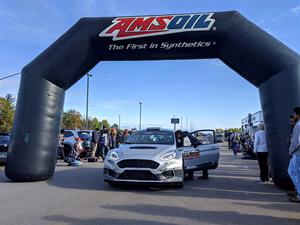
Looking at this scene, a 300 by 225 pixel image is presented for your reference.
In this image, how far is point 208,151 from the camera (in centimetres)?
1152

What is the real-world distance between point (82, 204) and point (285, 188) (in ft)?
16.9

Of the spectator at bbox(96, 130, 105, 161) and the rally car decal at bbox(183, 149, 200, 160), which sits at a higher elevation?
the spectator at bbox(96, 130, 105, 161)

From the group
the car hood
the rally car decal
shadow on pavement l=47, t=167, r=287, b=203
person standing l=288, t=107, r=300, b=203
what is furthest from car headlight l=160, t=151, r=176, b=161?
person standing l=288, t=107, r=300, b=203

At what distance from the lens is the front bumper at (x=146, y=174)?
28.9ft

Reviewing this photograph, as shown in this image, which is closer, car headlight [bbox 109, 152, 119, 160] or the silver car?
the silver car

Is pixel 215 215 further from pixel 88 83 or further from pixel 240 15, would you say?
pixel 88 83

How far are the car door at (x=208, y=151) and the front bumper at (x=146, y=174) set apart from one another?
2.29 m

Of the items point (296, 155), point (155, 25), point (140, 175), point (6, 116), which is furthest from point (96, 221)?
point (6, 116)

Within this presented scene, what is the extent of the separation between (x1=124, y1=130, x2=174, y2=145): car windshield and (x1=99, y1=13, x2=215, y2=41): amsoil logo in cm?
281

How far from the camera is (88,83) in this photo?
131 feet

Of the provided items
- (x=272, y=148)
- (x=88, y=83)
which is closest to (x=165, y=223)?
(x=272, y=148)

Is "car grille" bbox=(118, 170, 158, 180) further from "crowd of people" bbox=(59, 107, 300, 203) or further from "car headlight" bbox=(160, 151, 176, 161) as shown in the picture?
"crowd of people" bbox=(59, 107, 300, 203)

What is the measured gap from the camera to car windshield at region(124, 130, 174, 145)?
10.3m

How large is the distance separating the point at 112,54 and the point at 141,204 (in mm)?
5062
